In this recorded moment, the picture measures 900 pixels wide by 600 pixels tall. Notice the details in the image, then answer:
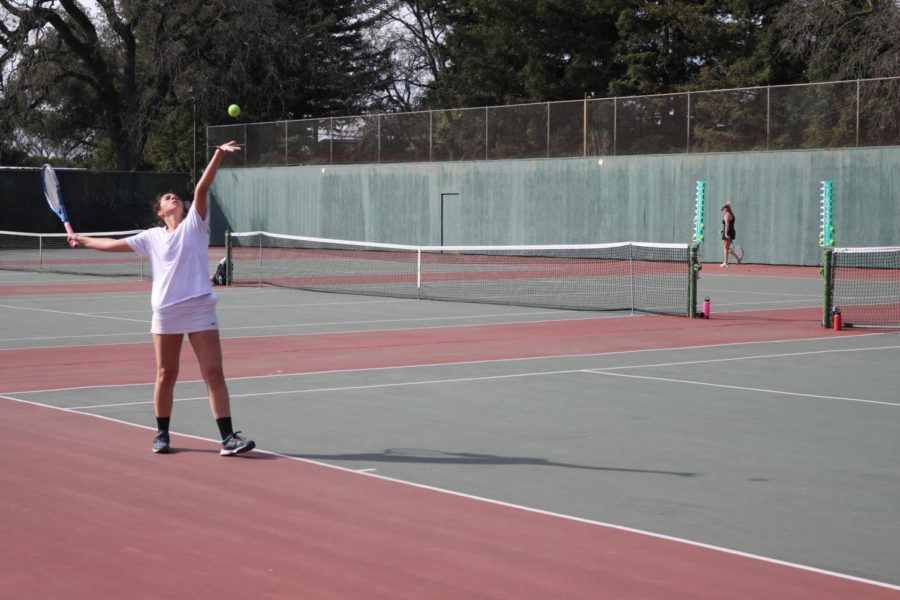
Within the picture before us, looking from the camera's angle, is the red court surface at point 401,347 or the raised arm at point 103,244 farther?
the red court surface at point 401,347

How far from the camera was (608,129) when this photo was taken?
36094mm

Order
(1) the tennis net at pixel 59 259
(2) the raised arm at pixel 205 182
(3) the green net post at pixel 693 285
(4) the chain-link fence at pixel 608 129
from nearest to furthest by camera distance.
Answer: (2) the raised arm at pixel 205 182 → (3) the green net post at pixel 693 285 → (1) the tennis net at pixel 59 259 → (4) the chain-link fence at pixel 608 129

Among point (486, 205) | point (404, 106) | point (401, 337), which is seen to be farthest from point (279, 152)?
point (401, 337)

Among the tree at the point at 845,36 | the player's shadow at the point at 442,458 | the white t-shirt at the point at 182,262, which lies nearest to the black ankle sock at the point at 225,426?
the player's shadow at the point at 442,458

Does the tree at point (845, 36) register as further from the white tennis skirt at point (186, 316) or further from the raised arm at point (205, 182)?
the white tennis skirt at point (186, 316)

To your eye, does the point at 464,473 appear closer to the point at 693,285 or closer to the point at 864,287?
the point at 693,285

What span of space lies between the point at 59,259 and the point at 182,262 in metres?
31.6

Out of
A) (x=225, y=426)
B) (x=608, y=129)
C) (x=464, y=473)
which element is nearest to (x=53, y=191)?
(x=225, y=426)

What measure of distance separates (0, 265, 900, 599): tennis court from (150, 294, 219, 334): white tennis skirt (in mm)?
773

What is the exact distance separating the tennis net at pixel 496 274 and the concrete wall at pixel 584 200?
970 millimetres

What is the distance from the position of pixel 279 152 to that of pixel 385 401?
37072 mm

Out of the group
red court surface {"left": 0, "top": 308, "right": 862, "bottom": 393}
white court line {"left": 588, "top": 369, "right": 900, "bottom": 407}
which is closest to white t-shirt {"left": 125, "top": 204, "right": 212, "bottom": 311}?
red court surface {"left": 0, "top": 308, "right": 862, "bottom": 393}

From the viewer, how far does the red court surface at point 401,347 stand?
454 inches

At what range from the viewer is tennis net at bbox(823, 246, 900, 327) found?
53.2 feet
